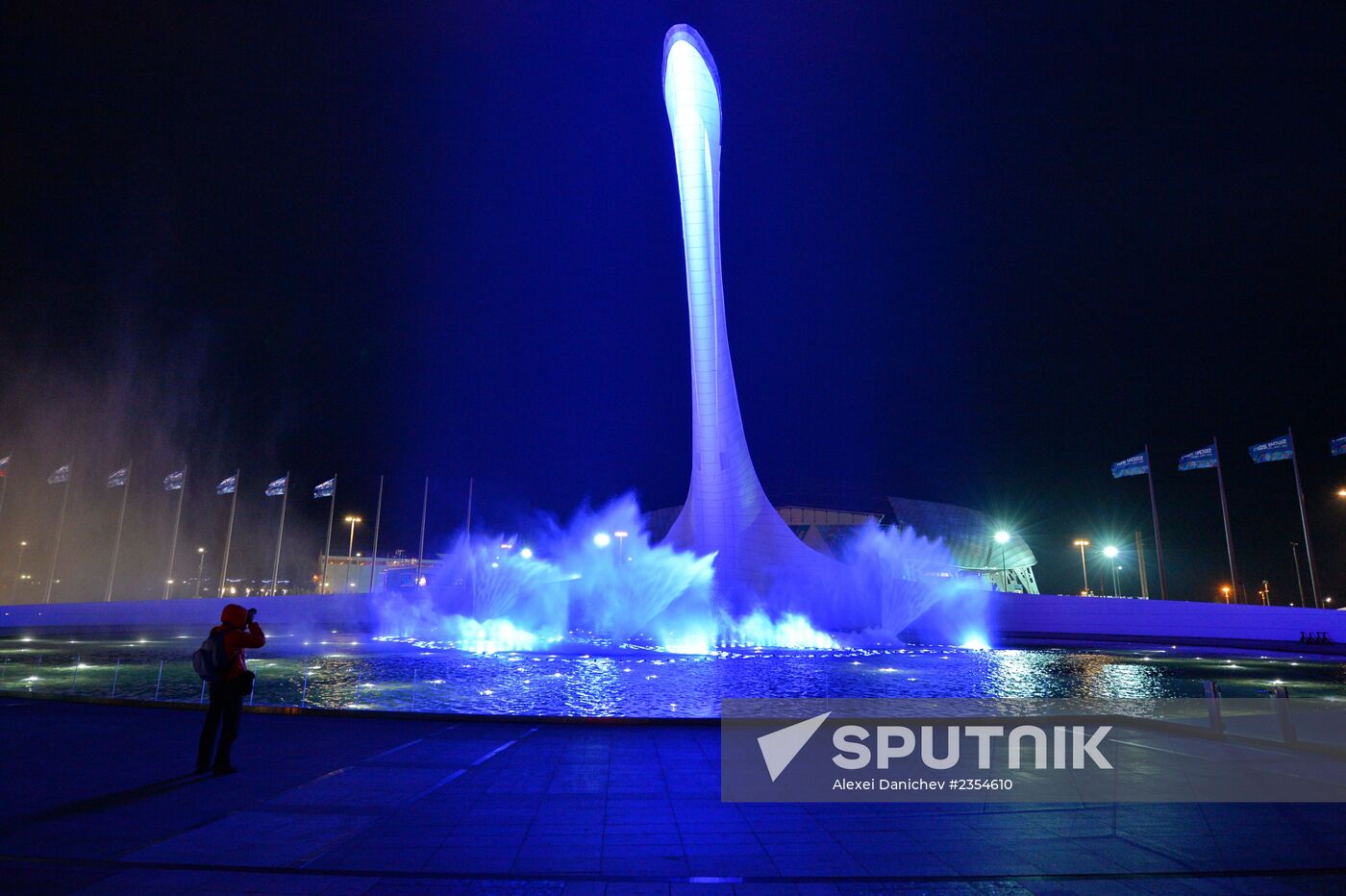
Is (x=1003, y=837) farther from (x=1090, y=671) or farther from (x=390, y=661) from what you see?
(x=390, y=661)

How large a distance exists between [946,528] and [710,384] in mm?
37834

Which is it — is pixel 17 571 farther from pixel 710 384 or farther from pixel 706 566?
pixel 710 384

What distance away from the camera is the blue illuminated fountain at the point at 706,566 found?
25984 mm

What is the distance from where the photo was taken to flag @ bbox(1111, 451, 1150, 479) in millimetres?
Result: 31125

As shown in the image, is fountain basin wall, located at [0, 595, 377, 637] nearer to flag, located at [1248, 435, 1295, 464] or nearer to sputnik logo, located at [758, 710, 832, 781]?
sputnik logo, located at [758, 710, 832, 781]

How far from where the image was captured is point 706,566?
1069 inches

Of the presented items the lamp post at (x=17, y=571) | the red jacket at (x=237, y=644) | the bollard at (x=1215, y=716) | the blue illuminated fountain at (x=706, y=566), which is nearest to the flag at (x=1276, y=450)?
the blue illuminated fountain at (x=706, y=566)

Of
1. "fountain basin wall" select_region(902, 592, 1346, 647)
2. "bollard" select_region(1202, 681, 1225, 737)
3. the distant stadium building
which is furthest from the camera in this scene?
the distant stadium building

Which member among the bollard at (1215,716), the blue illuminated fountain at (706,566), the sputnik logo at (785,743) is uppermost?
the blue illuminated fountain at (706,566)

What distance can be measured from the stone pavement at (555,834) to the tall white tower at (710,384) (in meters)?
21.1

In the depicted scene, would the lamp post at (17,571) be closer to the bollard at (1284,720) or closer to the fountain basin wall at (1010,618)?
the fountain basin wall at (1010,618)

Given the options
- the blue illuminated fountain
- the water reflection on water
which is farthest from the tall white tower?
the water reflection on water

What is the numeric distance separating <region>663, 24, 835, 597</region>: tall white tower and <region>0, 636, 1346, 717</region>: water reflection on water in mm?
8180

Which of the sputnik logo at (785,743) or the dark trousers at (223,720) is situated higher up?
the dark trousers at (223,720)
